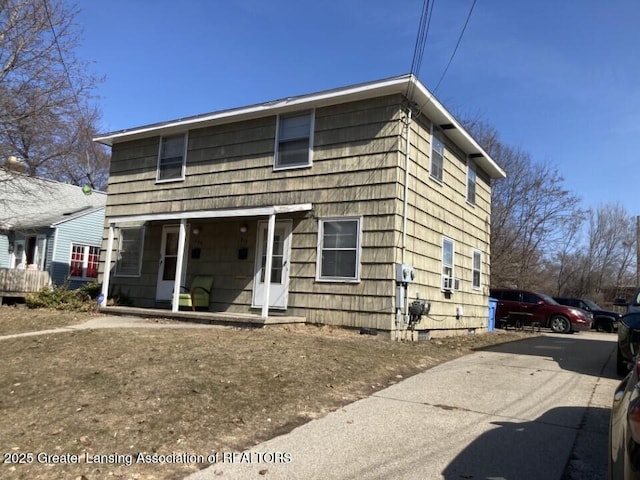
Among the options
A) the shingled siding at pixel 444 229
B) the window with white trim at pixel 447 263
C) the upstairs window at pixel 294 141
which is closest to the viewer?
the shingled siding at pixel 444 229

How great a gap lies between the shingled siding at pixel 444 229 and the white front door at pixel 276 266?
2682 mm

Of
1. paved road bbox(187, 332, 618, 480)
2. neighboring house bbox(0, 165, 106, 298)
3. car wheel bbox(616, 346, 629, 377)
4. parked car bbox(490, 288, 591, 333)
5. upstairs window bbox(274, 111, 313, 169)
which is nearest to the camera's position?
paved road bbox(187, 332, 618, 480)

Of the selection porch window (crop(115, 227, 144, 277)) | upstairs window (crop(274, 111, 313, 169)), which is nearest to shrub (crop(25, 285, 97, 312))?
porch window (crop(115, 227, 144, 277))

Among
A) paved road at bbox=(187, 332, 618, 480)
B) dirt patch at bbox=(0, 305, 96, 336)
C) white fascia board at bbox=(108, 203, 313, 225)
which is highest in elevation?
white fascia board at bbox=(108, 203, 313, 225)

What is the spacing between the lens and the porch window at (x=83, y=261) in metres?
22.4

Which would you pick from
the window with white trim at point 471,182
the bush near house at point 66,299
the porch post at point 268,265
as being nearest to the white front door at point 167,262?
the bush near house at point 66,299

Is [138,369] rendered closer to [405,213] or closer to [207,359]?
[207,359]

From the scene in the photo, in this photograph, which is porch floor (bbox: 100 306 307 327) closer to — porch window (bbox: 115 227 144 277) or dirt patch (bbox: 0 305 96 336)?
dirt patch (bbox: 0 305 96 336)

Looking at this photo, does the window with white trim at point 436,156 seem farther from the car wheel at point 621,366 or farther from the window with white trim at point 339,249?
the car wheel at point 621,366

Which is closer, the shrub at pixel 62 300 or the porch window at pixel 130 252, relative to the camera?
the shrub at pixel 62 300

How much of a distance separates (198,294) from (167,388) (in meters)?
7.20

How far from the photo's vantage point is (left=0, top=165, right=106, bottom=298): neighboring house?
2164 centimetres

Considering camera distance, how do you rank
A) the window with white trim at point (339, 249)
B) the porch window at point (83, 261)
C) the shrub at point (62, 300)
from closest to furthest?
the window with white trim at point (339, 249) < the shrub at point (62, 300) < the porch window at point (83, 261)

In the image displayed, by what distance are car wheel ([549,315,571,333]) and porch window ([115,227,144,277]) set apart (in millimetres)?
14792
